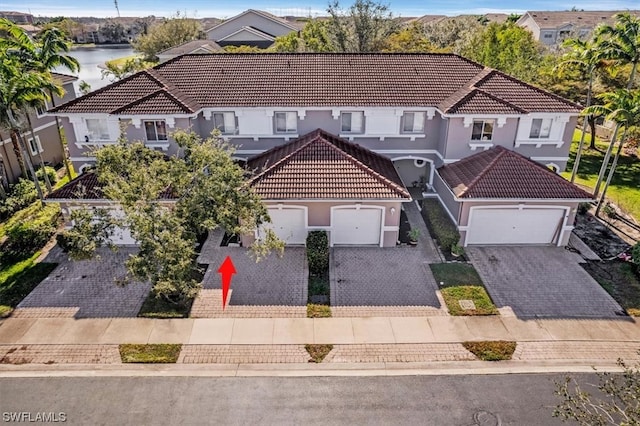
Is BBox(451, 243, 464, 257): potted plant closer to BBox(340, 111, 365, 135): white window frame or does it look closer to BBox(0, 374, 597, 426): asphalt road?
BBox(0, 374, 597, 426): asphalt road

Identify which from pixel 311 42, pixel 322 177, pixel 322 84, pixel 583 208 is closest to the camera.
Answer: pixel 322 177

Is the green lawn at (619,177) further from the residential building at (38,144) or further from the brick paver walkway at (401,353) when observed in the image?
the residential building at (38,144)

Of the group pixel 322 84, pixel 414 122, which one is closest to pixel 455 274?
pixel 414 122

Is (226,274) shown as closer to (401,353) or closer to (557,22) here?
(401,353)

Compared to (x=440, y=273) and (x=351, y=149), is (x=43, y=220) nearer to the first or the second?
(x=351, y=149)

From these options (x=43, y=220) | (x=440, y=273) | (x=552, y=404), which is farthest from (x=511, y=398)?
(x=43, y=220)

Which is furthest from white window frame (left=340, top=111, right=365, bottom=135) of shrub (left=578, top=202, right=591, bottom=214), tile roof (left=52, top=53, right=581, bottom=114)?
shrub (left=578, top=202, right=591, bottom=214)
